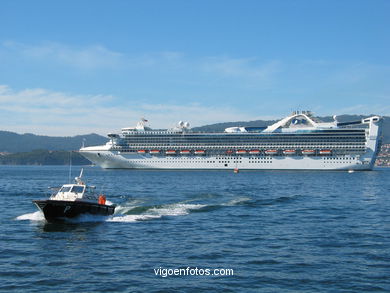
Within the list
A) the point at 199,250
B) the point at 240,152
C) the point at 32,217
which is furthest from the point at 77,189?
the point at 240,152

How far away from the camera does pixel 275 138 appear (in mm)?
117312

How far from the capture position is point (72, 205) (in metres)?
27.6

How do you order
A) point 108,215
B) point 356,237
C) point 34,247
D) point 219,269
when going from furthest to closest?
point 108,215, point 356,237, point 34,247, point 219,269

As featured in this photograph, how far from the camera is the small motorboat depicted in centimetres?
2738

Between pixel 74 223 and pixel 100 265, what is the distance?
35.1 feet

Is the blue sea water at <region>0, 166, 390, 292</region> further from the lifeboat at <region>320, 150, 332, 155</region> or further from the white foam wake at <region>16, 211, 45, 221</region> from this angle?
the lifeboat at <region>320, 150, 332, 155</region>

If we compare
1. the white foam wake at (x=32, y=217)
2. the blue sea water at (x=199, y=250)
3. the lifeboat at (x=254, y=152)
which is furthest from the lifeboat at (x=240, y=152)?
the white foam wake at (x=32, y=217)

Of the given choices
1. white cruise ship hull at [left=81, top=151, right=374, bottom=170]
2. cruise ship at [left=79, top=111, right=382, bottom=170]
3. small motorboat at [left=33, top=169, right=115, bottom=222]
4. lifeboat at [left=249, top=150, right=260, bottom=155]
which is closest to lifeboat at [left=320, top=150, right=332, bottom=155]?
cruise ship at [left=79, top=111, right=382, bottom=170]

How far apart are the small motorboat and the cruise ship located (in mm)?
86052

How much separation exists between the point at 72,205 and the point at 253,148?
3663 inches

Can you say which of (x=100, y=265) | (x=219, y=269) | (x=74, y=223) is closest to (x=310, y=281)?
(x=219, y=269)

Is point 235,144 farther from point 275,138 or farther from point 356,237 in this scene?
point 356,237

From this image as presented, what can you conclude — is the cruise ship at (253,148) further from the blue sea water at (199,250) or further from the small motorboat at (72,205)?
the small motorboat at (72,205)

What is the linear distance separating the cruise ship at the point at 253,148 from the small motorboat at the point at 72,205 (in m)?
86.1
